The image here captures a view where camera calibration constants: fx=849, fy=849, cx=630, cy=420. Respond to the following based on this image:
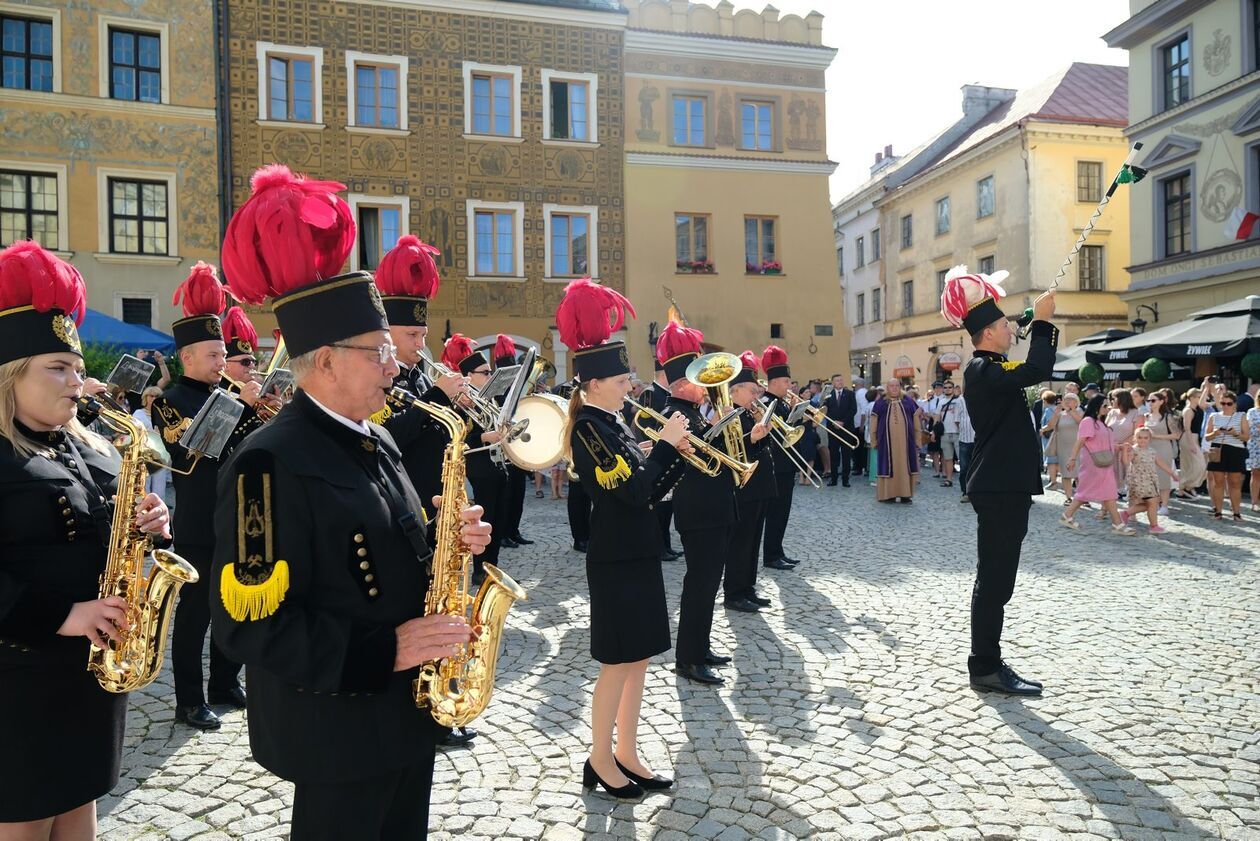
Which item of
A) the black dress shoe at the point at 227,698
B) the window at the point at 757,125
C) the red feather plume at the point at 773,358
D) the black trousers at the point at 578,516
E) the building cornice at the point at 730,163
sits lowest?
the black dress shoe at the point at 227,698

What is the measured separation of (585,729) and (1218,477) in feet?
39.5

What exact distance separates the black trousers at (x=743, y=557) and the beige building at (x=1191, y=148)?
68.2 feet

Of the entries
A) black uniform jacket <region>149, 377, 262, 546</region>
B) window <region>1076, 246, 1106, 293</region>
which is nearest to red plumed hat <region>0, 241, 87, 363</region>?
black uniform jacket <region>149, 377, 262, 546</region>

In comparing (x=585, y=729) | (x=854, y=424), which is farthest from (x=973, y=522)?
(x=585, y=729)

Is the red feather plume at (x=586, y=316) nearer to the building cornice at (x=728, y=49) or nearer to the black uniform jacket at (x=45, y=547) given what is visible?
the black uniform jacket at (x=45, y=547)

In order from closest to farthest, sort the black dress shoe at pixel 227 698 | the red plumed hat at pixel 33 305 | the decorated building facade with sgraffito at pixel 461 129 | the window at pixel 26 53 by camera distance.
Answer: the red plumed hat at pixel 33 305 → the black dress shoe at pixel 227 698 → the window at pixel 26 53 → the decorated building facade with sgraffito at pixel 461 129

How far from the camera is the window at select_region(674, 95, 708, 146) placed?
79.2 ft

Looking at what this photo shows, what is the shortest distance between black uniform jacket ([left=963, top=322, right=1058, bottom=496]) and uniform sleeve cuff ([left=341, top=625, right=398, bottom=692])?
171 inches

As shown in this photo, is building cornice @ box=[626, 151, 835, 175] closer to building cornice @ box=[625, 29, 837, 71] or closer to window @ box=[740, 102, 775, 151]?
window @ box=[740, 102, 775, 151]

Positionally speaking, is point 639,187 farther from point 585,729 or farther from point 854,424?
point 585,729

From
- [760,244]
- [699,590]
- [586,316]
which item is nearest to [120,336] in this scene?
[699,590]

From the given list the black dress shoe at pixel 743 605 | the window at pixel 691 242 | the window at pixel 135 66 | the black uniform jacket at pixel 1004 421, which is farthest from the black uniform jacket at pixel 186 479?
the window at pixel 691 242

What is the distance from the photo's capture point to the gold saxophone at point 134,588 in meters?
2.72

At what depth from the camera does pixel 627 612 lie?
407cm
